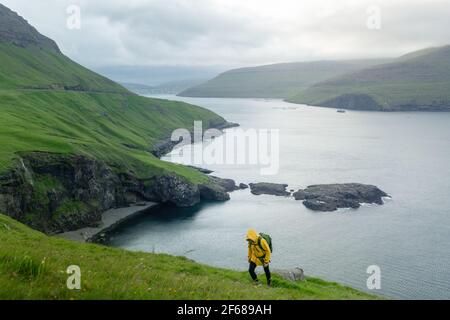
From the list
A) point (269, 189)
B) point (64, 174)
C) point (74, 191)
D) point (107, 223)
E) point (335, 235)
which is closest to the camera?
point (335, 235)

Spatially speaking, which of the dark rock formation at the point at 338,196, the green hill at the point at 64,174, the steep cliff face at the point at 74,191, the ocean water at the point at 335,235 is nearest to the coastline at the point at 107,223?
the steep cliff face at the point at 74,191

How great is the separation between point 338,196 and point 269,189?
24.4 m

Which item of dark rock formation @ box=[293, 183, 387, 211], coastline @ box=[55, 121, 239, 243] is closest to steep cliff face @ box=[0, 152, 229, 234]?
coastline @ box=[55, 121, 239, 243]

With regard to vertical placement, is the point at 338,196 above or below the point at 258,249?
below

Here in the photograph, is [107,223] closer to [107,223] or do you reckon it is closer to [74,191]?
[107,223]

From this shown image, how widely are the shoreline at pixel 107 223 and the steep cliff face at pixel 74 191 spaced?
2.13m

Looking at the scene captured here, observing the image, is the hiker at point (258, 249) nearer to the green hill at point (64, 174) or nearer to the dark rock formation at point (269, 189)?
the green hill at point (64, 174)

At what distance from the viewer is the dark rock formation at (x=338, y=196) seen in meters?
135

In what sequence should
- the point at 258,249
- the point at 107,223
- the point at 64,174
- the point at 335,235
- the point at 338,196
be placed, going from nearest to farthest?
1. the point at 258,249
2. the point at 335,235
3. the point at 64,174
4. the point at 107,223
5. the point at 338,196

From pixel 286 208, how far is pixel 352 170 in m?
59.6

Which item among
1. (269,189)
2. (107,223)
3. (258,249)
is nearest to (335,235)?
(269,189)

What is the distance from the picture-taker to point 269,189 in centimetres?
15350

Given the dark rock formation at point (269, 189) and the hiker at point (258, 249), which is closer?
the hiker at point (258, 249)
